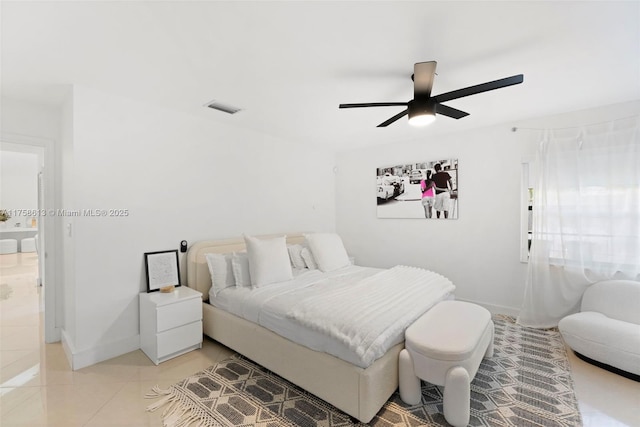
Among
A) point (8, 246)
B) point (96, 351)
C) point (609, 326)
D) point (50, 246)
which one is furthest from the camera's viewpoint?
point (8, 246)

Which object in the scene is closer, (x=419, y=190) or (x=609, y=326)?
(x=609, y=326)

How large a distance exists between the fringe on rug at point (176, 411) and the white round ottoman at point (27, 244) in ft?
32.5

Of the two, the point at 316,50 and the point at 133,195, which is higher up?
the point at 316,50

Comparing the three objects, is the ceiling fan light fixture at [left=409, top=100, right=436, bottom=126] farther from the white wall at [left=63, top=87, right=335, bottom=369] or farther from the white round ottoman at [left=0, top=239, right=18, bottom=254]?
the white round ottoman at [left=0, top=239, right=18, bottom=254]

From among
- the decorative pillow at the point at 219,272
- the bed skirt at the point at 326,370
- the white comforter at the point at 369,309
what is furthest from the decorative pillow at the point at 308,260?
the bed skirt at the point at 326,370

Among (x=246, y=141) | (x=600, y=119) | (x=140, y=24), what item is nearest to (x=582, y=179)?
(x=600, y=119)

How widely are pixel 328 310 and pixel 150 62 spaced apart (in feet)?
7.73

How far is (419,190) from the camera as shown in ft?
14.1

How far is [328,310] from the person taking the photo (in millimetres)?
2150

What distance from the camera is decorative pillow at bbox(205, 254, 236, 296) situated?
9.86 feet

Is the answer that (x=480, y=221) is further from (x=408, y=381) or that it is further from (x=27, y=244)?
(x=27, y=244)

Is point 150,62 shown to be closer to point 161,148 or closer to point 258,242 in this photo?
point 161,148

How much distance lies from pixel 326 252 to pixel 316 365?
6.24ft

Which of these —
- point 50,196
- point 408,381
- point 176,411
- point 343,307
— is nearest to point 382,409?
point 408,381
